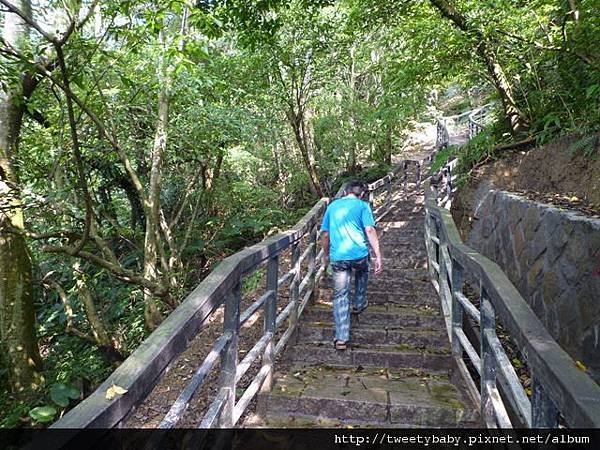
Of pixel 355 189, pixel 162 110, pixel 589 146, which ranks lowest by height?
pixel 355 189

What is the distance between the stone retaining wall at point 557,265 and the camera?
3764mm

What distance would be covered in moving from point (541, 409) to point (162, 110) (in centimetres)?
681

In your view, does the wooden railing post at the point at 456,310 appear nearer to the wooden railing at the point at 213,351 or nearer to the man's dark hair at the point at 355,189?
the man's dark hair at the point at 355,189

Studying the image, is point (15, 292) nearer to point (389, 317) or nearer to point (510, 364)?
point (389, 317)

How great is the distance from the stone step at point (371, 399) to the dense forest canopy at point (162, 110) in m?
1.62

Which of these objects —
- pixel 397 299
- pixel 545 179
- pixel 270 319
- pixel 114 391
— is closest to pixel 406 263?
pixel 397 299

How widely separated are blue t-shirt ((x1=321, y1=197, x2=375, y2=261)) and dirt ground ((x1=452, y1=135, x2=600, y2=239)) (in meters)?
2.29

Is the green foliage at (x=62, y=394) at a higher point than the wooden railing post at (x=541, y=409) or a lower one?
lower

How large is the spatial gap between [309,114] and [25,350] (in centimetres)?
1266

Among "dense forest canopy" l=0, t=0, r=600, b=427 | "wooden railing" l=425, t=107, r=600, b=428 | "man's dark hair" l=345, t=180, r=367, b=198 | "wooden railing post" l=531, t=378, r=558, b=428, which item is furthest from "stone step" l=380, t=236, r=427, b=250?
"wooden railing post" l=531, t=378, r=558, b=428

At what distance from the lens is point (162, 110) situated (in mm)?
7047

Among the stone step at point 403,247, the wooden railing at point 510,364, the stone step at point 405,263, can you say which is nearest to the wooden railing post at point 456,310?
the wooden railing at point 510,364

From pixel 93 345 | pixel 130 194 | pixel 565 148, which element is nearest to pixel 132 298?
pixel 93 345

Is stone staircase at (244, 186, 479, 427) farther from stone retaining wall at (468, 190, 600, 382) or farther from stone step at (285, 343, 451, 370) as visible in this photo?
stone retaining wall at (468, 190, 600, 382)
